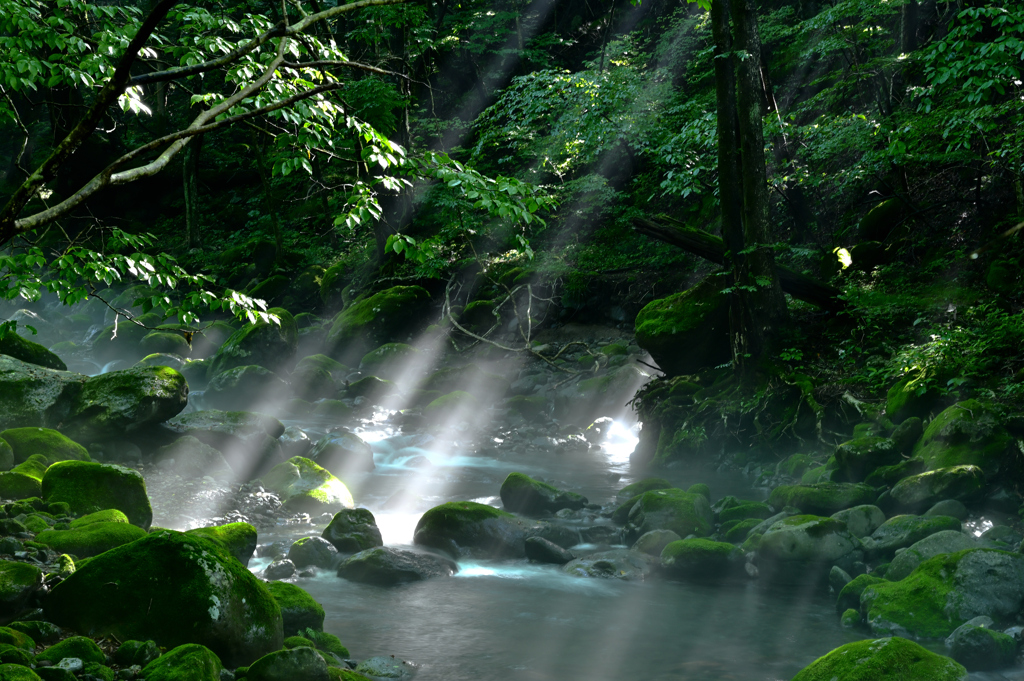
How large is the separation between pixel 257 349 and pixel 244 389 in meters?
1.47

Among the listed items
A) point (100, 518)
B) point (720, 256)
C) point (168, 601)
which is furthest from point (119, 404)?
point (720, 256)

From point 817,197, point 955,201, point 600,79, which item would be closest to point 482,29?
point 600,79

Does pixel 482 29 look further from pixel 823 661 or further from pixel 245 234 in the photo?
pixel 823 661

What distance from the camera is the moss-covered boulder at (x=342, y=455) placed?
11688 mm

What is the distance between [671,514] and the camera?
8320 mm

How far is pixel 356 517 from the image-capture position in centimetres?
824

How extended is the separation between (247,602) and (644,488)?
608cm

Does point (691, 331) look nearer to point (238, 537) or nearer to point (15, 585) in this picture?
point (238, 537)

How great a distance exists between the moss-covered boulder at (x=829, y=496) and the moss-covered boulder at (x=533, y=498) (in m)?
2.79

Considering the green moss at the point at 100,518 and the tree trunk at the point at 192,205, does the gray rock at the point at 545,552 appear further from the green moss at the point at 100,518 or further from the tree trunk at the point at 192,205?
the tree trunk at the point at 192,205

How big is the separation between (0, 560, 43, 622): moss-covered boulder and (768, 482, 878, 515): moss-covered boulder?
7209 millimetres

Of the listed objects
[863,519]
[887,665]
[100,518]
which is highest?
[863,519]

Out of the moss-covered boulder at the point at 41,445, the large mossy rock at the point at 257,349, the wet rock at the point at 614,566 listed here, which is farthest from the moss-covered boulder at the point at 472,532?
the large mossy rock at the point at 257,349

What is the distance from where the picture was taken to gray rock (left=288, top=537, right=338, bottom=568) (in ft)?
24.8
